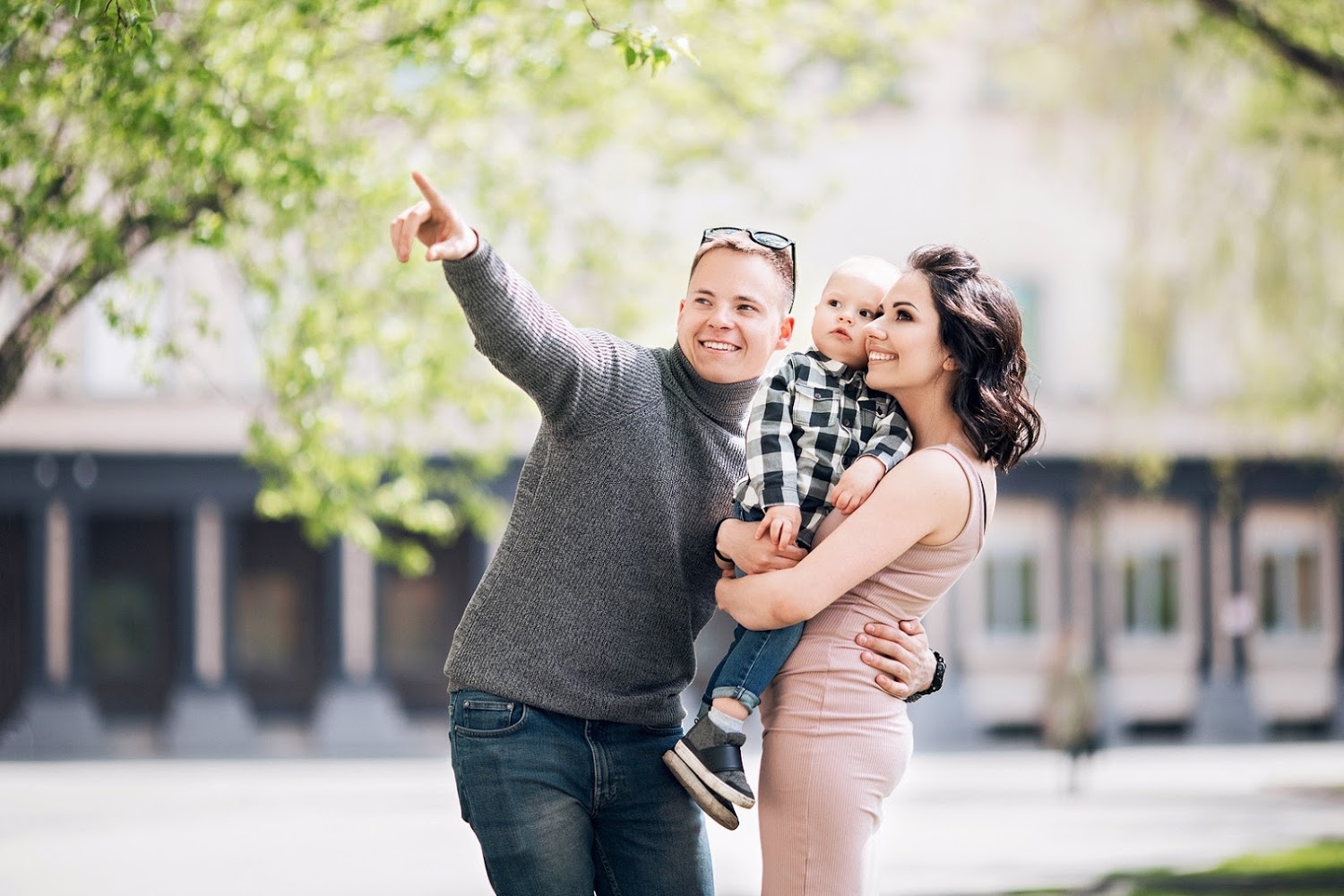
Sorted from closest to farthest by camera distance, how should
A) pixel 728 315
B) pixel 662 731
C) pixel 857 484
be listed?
pixel 857 484 < pixel 728 315 < pixel 662 731

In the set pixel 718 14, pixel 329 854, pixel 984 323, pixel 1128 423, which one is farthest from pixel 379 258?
pixel 1128 423

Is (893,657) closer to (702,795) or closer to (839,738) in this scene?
(839,738)

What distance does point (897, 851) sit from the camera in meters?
12.4

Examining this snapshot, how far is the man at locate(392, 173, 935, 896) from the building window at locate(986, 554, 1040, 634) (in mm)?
22493

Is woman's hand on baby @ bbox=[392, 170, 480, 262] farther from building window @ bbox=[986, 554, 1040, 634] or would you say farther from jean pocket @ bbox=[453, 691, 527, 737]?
building window @ bbox=[986, 554, 1040, 634]

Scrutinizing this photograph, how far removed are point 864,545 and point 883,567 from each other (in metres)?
0.09

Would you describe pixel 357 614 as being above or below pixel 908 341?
below

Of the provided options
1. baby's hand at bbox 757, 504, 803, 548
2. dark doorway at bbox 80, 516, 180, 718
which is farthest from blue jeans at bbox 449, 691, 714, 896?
dark doorway at bbox 80, 516, 180, 718

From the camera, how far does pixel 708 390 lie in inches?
128

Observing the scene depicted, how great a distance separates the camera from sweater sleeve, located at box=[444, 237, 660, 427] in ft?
9.41

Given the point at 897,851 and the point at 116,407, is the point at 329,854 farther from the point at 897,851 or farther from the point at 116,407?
the point at 116,407

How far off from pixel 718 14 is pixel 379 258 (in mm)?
2571

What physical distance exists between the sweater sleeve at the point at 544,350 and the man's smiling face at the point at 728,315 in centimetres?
12

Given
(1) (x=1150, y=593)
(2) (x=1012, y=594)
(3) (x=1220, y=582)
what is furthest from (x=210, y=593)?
(3) (x=1220, y=582)
